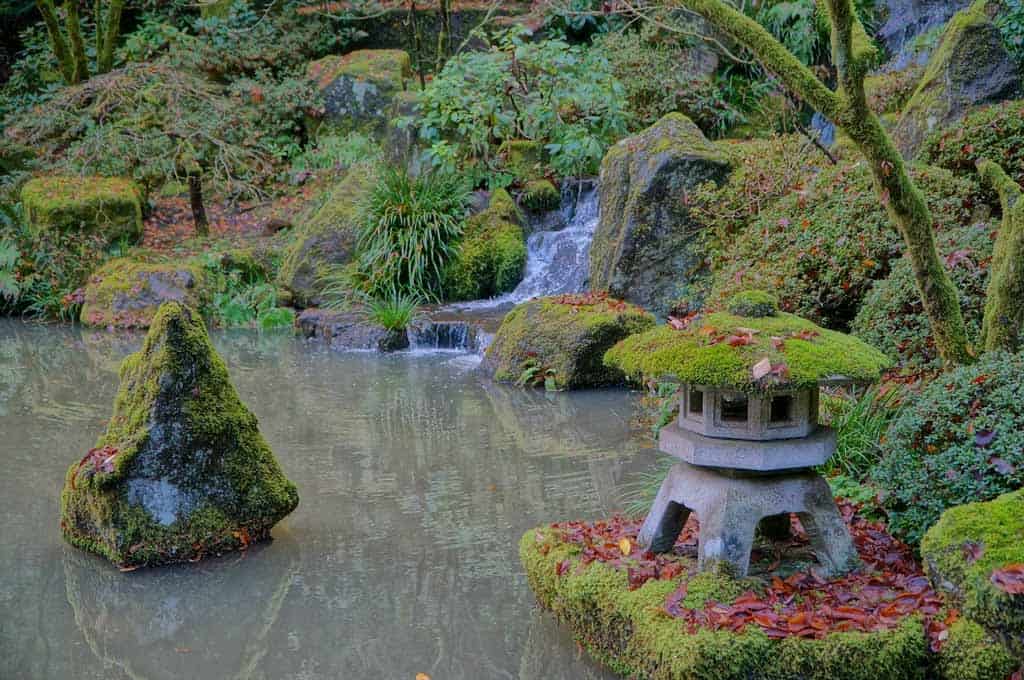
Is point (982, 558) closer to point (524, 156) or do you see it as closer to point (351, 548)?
point (351, 548)

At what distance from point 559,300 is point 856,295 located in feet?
11.1

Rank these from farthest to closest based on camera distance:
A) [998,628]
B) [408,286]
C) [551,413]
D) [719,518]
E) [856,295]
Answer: [408,286], [551,413], [856,295], [719,518], [998,628]

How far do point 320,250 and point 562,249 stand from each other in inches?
134

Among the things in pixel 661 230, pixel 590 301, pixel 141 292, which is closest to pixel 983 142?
pixel 661 230

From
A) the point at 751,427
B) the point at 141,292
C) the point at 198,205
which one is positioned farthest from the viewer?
the point at 198,205

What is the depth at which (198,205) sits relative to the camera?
53.9 ft

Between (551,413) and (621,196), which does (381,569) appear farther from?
(621,196)

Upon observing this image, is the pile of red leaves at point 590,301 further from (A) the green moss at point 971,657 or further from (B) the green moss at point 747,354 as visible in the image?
(A) the green moss at point 971,657

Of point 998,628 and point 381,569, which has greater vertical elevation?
point 998,628

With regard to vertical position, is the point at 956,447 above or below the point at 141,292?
above

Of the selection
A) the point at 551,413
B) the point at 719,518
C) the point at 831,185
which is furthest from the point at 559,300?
the point at 719,518

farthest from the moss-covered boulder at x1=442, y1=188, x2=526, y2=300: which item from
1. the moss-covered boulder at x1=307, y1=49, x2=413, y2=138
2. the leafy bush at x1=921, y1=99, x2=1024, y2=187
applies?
the leafy bush at x1=921, y1=99, x2=1024, y2=187

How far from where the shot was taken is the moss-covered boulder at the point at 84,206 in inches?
604

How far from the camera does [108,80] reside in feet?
49.0
